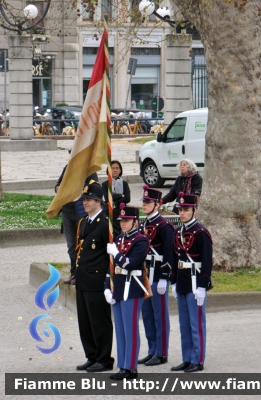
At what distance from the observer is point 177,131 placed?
2248 centimetres

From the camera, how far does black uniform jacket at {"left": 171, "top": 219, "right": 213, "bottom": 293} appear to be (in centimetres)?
831

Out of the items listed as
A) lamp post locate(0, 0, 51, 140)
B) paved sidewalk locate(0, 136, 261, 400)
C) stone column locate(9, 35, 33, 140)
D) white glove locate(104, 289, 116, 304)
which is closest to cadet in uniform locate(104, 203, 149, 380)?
white glove locate(104, 289, 116, 304)

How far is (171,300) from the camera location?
10.8 m

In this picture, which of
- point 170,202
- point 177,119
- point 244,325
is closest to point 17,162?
point 177,119

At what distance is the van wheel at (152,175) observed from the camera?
23.0m

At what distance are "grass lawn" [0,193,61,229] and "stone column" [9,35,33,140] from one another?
41.1 ft

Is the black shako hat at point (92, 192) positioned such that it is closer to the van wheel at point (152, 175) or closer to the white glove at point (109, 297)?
the white glove at point (109, 297)

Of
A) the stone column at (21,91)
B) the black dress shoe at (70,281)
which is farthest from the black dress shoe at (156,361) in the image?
the stone column at (21,91)

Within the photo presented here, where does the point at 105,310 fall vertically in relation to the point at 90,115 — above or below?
below

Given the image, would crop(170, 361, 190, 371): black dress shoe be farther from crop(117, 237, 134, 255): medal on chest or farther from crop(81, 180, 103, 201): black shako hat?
crop(81, 180, 103, 201): black shako hat

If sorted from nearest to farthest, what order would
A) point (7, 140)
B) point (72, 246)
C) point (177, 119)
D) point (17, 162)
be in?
1. point (72, 246)
2. point (177, 119)
3. point (17, 162)
4. point (7, 140)

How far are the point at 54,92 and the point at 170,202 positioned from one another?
135ft

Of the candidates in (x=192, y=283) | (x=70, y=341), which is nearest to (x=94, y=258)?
(x=192, y=283)

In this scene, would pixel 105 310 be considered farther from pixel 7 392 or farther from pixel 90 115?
pixel 90 115
